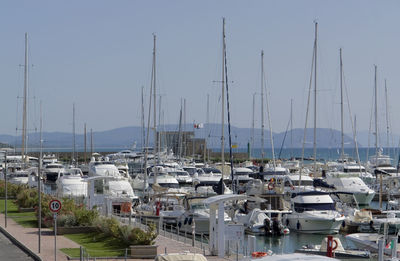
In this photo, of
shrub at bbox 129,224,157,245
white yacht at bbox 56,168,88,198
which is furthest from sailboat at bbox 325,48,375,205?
shrub at bbox 129,224,157,245

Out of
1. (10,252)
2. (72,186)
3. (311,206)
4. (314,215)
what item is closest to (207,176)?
(72,186)

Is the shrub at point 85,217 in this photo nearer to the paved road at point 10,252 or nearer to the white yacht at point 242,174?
the paved road at point 10,252

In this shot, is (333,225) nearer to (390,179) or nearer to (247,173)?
(390,179)

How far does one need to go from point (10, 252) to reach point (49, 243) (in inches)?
78.3

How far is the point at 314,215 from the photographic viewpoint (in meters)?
43.5

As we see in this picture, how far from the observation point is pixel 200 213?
41.3m

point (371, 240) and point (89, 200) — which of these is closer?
point (371, 240)

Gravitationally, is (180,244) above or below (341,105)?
below

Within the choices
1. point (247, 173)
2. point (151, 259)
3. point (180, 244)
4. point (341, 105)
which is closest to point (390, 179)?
point (341, 105)

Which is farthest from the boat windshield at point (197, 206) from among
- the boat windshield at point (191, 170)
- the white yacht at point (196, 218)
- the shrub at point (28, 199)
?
the boat windshield at point (191, 170)

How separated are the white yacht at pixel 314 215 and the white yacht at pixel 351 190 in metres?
11.8

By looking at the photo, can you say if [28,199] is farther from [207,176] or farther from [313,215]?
[207,176]

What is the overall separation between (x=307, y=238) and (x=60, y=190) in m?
21.9

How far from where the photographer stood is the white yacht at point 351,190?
56.9m
